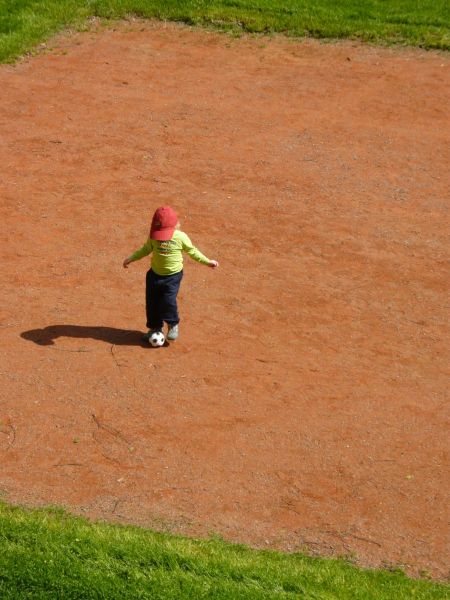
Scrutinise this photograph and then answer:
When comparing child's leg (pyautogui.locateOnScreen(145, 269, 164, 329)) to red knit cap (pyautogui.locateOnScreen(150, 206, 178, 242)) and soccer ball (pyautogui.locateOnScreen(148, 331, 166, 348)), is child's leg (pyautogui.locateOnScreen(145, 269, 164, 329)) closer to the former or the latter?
soccer ball (pyautogui.locateOnScreen(148, 331, 166, 348))

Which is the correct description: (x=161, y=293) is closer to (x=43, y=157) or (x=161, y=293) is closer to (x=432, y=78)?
(x=43, y=157)

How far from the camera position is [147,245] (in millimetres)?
11648

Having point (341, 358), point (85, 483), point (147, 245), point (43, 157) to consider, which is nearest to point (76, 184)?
point (43, 157)

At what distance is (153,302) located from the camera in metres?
11.7

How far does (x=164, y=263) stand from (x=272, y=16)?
10.4 m

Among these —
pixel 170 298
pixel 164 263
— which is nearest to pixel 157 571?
pixel 170 298

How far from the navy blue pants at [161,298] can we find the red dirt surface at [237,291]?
364 mm

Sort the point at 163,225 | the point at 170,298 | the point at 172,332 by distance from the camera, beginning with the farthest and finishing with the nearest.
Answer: the point at 172,332 < the point at 170,298 < the point at 163,225

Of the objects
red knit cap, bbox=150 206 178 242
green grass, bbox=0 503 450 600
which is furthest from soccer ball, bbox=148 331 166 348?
green grass, bbox=0 503 450 600

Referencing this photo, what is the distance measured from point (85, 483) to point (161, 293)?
2.62 meters

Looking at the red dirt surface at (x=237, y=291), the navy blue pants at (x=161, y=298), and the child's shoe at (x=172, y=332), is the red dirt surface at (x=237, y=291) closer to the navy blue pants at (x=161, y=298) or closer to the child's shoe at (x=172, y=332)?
the child's shoe at (x=172, y=332)

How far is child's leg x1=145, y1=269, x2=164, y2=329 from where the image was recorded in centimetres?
1170

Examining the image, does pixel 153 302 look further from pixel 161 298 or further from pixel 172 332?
pixel 172 332

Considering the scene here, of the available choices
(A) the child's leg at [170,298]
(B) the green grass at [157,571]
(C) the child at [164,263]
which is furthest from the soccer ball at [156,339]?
(B) the green grass at [157,571]
